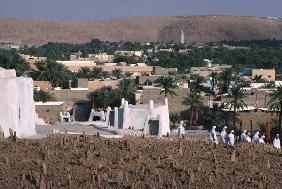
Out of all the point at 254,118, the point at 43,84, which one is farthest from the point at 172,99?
the point at 43,84

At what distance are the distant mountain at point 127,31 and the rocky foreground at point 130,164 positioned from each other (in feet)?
492

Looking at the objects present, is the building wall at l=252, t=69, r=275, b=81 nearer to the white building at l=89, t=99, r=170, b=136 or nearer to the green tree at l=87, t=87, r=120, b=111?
the green tree at l=87, t=87, r=120, b=111

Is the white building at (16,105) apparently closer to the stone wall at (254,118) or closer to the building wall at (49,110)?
the building wall at (49,110)

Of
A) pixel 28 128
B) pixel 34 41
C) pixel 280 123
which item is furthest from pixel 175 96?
pixel 34 41

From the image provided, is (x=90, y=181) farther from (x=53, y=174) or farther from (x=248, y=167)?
(x=248, y=167)

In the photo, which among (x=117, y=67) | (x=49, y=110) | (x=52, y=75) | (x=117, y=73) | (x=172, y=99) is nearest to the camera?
(x=49, y=110)

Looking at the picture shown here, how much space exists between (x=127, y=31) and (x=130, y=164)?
Result: 178 metres

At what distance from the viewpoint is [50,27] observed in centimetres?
18062

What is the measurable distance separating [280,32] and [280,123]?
16865 cm

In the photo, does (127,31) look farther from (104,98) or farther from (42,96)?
(42,96)

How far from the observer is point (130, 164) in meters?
15.2

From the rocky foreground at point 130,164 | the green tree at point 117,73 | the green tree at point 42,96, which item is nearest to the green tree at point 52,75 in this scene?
the green tree at point 42,96

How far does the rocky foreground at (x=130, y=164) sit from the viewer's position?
13930mm

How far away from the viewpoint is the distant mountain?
6826 inches
